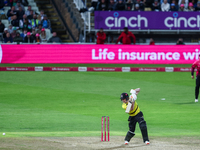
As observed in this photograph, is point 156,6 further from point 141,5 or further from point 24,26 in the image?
point 24,26

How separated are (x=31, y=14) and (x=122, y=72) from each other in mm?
8846

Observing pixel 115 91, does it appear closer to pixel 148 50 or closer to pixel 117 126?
pixel 148 50

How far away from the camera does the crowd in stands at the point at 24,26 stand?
28.3 metres

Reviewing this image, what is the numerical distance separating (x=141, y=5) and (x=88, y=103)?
1382 cm

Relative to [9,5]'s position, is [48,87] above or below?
below

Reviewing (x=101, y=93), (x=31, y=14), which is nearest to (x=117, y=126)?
(x=101, y=93)

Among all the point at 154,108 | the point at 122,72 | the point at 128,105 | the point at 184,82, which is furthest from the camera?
the point at 122,72

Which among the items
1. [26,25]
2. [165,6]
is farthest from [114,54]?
[26,25]

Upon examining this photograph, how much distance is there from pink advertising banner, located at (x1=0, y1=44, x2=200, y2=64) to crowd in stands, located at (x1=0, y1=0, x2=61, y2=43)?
1.57 metres

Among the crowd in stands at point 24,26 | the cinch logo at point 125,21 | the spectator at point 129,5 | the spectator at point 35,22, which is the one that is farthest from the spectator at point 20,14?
the spectator at point 129,5

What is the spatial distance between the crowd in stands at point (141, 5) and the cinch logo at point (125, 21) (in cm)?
96

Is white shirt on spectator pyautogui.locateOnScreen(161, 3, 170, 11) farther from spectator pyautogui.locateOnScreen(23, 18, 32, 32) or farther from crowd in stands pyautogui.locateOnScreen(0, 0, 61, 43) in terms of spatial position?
spectator pyautogui.locateOnScreen(23, 18, 32, 32)

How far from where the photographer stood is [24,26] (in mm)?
29938

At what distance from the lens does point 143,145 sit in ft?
38.1
